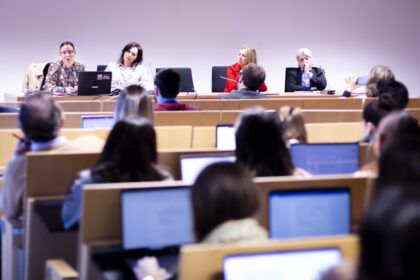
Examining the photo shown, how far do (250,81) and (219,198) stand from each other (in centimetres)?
488

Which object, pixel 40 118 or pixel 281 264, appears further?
pixel 40 118

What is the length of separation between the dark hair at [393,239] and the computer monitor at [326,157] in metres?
2.78

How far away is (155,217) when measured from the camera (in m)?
2.48

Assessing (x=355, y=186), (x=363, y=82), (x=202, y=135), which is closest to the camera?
(x=355, y=186)

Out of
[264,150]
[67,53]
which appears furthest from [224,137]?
[67,53]

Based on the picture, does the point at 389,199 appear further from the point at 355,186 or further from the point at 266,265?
the point at 355,186

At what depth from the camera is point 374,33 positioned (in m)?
12.5

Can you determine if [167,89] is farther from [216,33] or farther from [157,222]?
[216,33]

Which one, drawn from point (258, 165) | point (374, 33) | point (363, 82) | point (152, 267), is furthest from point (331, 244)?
point (374, 33)

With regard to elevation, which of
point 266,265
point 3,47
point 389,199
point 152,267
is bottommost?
point 152,267

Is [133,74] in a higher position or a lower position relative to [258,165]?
higher

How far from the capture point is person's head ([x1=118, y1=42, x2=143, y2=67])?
7559mm

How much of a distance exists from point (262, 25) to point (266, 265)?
1048cm

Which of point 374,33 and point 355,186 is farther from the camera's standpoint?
point 374,33
